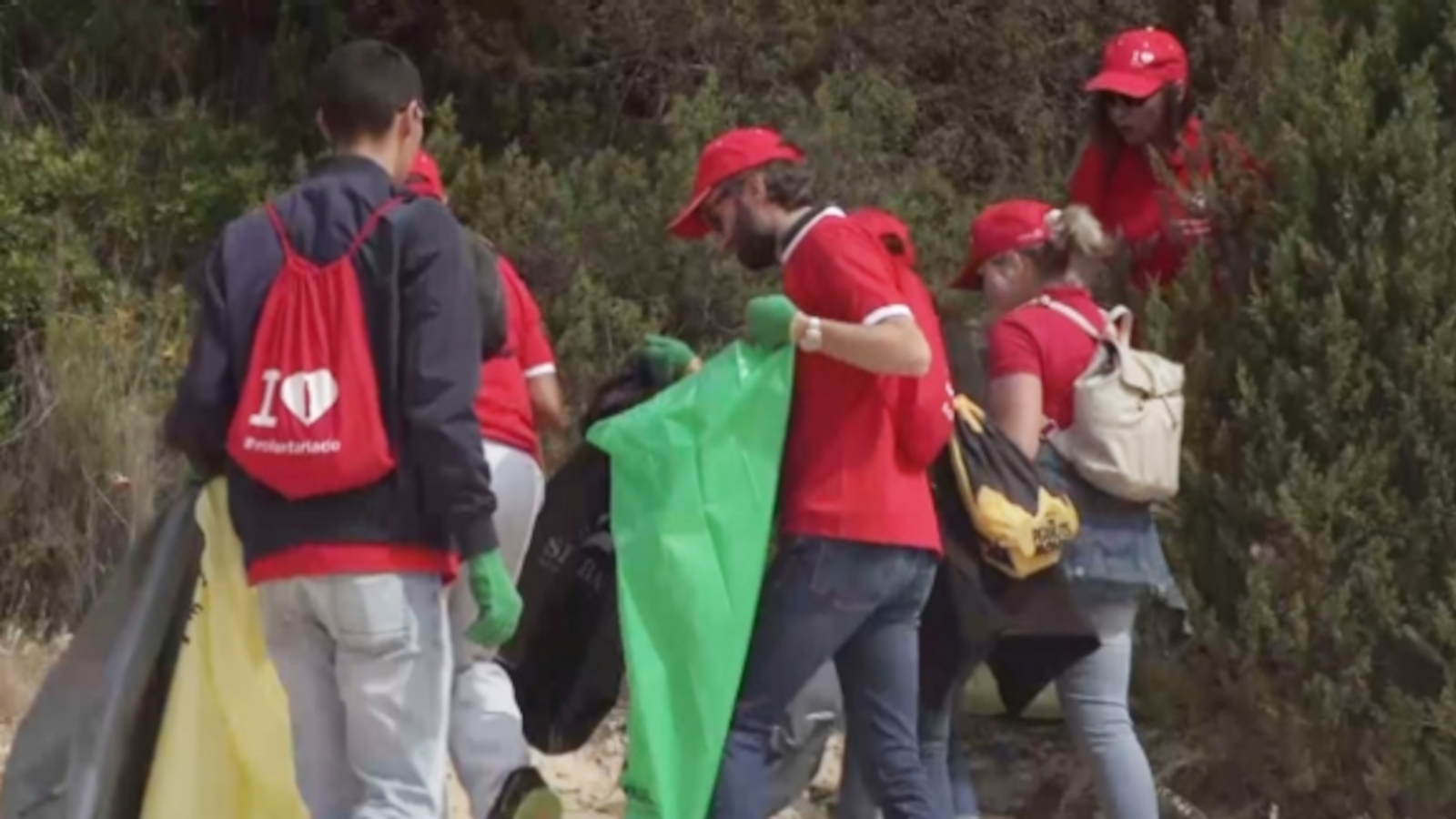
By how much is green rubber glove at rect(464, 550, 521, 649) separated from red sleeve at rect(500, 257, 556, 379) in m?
0.95

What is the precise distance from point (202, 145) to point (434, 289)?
4.54 m

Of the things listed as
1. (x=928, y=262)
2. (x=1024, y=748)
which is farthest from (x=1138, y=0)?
(x=1024, y=748)

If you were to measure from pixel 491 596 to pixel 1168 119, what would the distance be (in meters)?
2.68

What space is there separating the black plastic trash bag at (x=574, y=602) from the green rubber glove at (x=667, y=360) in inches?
1.4

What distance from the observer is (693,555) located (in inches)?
205

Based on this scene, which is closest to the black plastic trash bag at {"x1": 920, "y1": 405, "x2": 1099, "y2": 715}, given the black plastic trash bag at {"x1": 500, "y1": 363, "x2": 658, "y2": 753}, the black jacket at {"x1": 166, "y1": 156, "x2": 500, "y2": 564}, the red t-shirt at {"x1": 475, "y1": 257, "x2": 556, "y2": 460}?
the black plastic trash bag at {"x1": 500, "y1": 363, "x2": 658, "y2": 753}

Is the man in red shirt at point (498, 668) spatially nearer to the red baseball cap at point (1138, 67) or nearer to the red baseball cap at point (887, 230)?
the red baseball cap at point (887, 230)

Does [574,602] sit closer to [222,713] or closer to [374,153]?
[222,713]

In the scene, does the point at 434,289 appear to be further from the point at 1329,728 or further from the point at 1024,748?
the point at 1024,748

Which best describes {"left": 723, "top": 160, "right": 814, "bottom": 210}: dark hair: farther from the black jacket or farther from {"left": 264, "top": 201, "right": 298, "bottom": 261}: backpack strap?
{"left": 264, "top": 201, "right": 298, "bottom": 261}: backpack strap

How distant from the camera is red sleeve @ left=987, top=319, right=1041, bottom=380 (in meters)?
5.44

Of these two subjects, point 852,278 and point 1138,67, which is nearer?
point 852,278

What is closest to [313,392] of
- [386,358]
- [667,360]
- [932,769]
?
[386,358]

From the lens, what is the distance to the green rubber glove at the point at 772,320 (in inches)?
201
